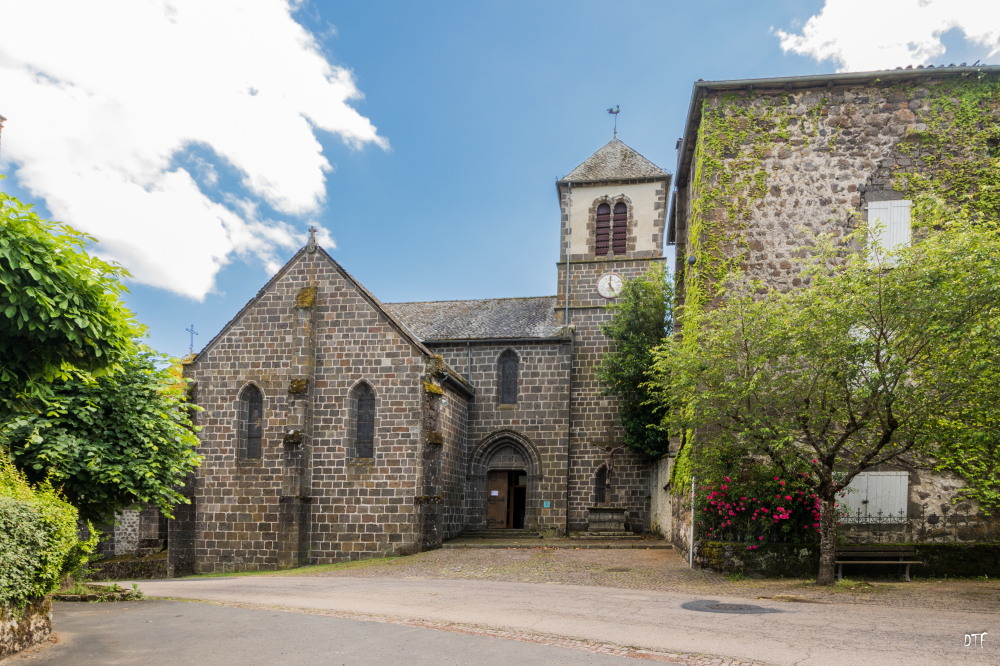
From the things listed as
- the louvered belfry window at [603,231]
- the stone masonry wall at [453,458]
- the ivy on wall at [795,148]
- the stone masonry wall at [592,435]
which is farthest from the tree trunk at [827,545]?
the louvered belfry window at [603,231]

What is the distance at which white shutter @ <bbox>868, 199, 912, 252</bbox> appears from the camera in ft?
59.1

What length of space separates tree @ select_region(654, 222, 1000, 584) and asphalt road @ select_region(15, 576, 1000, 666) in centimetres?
338

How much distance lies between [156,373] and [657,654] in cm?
1121

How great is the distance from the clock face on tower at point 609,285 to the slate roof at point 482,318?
7.01 ft

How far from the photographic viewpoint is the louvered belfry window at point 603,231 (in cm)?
3347

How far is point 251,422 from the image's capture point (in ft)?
84.7

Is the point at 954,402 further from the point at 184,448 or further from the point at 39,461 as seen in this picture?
the point at 39,461

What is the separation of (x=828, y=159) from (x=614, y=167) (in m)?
16.3

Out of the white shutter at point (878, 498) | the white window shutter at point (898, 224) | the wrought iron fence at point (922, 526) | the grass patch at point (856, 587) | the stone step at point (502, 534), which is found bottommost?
the stone step at point (502, 534)

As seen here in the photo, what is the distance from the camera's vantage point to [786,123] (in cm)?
1903

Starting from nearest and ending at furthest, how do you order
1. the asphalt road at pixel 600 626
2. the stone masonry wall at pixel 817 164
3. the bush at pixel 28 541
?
the bush at pixel 28 541, the asphalt road at pixel 600 626, the stone masonry wall at pixel 817 164

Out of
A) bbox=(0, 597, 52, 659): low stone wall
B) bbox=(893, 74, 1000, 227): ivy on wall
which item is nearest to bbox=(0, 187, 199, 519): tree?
bbox=(0, 597, 52, 659): low stone wall

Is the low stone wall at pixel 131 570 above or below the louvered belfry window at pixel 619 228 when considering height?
below

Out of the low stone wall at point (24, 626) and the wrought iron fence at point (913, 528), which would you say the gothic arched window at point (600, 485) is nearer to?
the wrought iron fence at point (913, 528)
